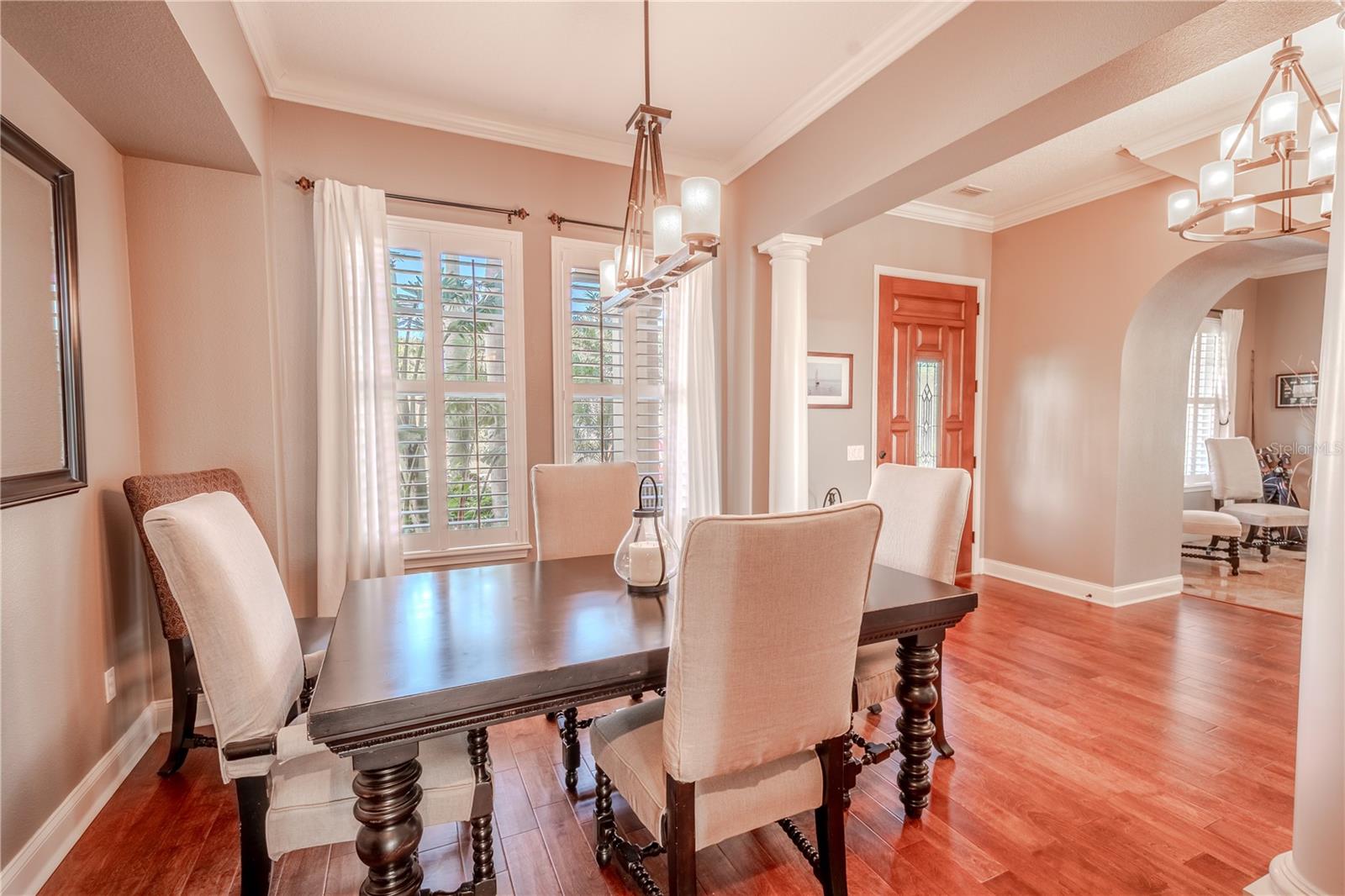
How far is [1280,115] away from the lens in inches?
91.6

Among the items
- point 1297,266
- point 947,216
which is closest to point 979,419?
point 947,216

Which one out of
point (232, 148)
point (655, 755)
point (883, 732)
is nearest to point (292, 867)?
point (655, 755)

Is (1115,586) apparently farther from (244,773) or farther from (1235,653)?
(244,773)

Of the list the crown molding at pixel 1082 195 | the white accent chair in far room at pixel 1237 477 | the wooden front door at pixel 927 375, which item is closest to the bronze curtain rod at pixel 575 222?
the wooden front door at pixel 927 375

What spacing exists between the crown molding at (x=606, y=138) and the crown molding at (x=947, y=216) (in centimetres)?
152

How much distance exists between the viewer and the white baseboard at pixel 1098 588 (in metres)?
4.20

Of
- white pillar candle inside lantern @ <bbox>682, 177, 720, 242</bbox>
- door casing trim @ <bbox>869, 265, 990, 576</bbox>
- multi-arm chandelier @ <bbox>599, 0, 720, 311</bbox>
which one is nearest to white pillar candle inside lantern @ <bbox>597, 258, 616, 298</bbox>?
multi-arm chandelier @ <bbox>599, 0, 720, 311</bbox>

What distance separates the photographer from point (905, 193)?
2.88 m

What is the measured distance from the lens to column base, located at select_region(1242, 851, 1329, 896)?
1.43m

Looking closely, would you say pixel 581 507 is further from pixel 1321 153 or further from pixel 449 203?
pixel 1321 153

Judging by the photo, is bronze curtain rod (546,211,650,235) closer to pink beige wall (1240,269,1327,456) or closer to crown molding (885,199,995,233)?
crown molding (885,199,995,233)

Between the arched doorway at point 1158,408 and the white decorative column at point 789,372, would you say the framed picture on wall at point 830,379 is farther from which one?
the arched doorway at point 1158,408

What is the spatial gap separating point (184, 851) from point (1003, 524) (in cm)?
526

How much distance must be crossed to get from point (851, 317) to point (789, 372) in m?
1.14
